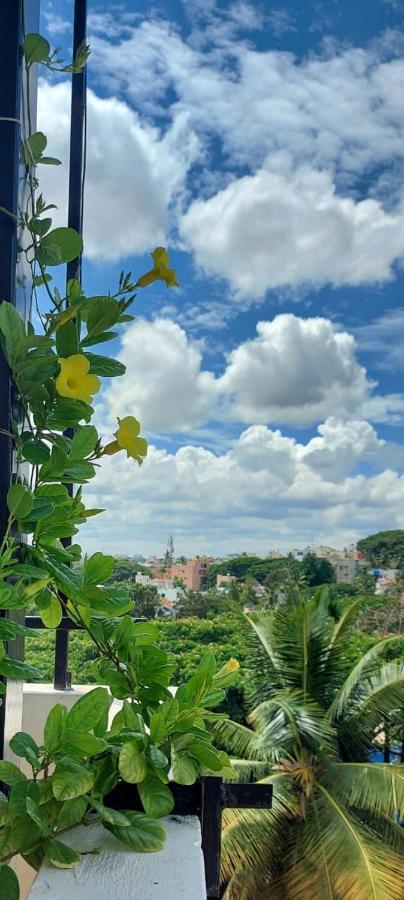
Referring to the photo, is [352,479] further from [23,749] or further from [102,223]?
[23,749]

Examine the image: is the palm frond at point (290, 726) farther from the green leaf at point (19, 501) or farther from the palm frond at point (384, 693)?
the green leaf at point (19, 501)

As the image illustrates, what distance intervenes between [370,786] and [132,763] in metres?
4.81

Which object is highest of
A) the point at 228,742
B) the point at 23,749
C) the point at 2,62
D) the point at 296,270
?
the point at 296,270

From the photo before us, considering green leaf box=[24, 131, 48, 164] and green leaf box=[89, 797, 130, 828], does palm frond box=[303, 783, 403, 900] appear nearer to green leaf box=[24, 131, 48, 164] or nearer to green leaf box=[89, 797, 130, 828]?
green leaf box=[89, 797, 130, 828]

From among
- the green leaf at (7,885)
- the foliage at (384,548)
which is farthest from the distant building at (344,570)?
the green leaf at (7,885)

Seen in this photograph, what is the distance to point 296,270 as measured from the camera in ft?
62.0

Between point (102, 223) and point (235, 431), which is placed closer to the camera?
point (102, 223)

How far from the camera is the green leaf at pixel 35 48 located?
1.51 ft

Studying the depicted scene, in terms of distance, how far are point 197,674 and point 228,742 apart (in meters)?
5.38

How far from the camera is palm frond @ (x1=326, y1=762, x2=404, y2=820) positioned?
4422 millimetres

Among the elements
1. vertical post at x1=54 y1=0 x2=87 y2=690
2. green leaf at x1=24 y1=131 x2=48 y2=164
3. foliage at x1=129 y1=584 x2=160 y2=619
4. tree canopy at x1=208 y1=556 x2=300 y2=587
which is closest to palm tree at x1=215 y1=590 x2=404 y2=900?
foliage at x1=129 y1=584 x2=160 y2=619

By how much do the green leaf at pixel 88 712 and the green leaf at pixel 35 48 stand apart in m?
0.38

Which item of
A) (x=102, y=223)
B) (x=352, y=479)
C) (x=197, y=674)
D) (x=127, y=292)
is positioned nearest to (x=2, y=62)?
(x=127, y=292)

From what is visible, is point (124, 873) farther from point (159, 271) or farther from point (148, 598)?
point (148, 598)
